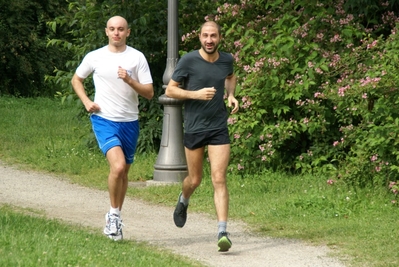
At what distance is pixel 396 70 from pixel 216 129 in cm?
322

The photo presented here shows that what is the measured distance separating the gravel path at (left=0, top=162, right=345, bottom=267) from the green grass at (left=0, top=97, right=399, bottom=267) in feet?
0.85

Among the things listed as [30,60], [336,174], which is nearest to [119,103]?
[336,174]

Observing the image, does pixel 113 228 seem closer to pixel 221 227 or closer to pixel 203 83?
pixel 221 227

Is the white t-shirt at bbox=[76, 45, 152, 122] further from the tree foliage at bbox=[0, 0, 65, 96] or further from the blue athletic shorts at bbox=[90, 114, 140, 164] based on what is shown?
the tree foliage at bbox=[0, 0, 65, 96]

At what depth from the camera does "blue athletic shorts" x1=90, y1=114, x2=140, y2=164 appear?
810cm

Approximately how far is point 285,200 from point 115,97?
2.96 metres

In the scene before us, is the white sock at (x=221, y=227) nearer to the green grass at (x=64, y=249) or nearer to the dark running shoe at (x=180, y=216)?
the green grass at (x=64, y=249)

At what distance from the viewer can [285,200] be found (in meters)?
10.3

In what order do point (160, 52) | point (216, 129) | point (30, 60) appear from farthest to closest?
1. point (30, 60)
2. point (160, 52)
3. point (216, 129)

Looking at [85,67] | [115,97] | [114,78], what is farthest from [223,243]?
[85,67]

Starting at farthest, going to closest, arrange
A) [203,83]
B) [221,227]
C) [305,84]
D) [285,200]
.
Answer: [305,84] → [285,200] → [203,83] → [221,227]

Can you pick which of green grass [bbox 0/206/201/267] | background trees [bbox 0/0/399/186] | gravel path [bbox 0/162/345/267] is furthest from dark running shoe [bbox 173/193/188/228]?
background trees [bbox 0/0/399/186]

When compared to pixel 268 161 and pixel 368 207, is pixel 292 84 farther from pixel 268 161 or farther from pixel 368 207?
pixel 368 207

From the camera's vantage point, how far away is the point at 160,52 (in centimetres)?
1489
